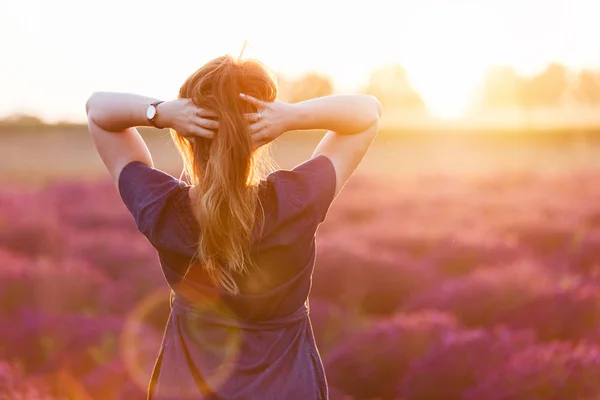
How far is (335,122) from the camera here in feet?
6.23

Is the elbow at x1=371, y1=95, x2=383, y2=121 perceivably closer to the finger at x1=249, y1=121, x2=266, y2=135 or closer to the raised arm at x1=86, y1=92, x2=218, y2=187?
the finger at x1=249, y1=121, x2=266, y2=135

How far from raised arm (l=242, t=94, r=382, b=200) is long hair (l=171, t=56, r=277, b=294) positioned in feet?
0.18

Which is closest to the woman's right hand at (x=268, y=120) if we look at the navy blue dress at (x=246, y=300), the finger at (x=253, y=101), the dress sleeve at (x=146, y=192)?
the finger at (x=253, y=101)

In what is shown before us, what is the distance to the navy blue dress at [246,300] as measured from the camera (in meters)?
1.75

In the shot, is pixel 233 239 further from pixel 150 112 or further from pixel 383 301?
pixel 383 301

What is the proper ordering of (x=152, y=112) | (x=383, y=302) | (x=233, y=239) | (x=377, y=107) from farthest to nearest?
(x=383, y=302) → (x=377, y=107) → (x=152, y=112) → (x=233, y=239)

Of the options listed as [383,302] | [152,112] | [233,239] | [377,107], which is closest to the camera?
[233,239]

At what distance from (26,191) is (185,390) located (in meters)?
10.3

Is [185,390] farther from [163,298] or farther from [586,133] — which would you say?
[586,133]

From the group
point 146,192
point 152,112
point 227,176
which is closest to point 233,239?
point 227,176

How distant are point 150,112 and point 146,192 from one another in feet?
0.70

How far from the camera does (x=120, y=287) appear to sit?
6.41 m

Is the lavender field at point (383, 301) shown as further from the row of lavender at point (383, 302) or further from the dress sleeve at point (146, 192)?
the dress sleeve at point (146, 192)

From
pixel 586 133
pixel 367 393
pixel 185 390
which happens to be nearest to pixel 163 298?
pixel 367 393
